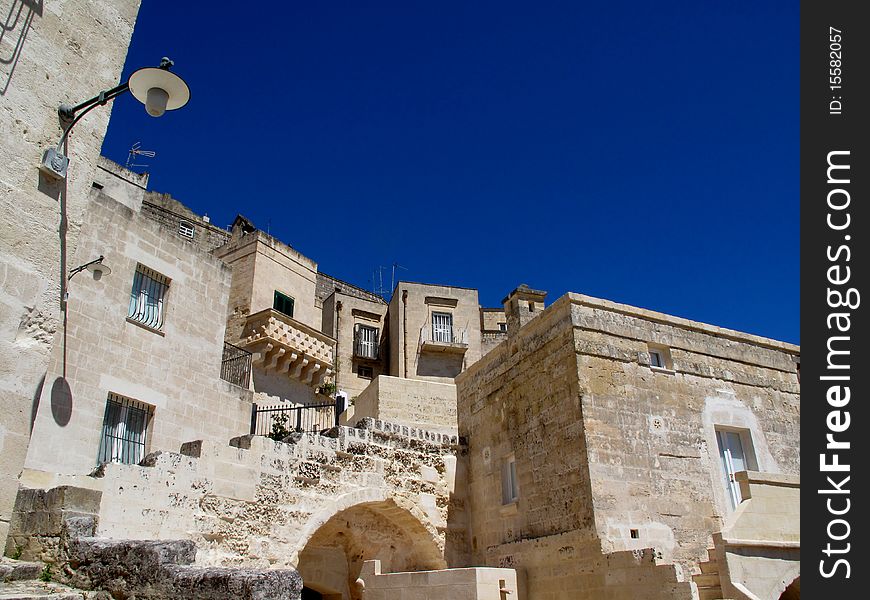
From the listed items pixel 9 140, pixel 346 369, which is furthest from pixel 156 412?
pixel 346 369

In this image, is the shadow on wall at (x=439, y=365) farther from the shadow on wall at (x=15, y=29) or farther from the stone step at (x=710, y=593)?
the shadow on wall at (x=15, y=29)

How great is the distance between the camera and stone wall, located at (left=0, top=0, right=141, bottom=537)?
16.3 ft

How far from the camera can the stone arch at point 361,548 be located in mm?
12938

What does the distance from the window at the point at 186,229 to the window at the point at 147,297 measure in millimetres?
Answer: 15768

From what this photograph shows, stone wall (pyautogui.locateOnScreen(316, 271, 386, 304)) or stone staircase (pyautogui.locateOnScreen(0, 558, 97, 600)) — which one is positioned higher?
stone wall (pyautogui.locateOnScreen(316, 271, 386, 304))

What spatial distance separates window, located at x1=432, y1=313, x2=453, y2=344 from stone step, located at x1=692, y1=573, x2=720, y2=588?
1936 cm

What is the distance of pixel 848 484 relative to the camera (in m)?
7.15

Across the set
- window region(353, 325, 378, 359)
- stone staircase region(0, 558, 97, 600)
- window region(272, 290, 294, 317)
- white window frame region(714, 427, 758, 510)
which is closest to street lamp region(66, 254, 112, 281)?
stone staircase region(0, 558, 97, 600)

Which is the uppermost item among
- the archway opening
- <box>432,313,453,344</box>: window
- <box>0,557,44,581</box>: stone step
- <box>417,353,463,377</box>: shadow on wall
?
<box>432,313,453,344</box>: window

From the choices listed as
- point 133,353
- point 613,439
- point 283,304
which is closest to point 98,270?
point 133,353

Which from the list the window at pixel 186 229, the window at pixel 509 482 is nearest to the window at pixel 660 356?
the window at pixel 509 482

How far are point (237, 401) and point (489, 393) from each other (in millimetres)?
4894

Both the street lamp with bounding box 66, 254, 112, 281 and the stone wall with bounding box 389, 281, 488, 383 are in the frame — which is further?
the stone wall with bounding box 389, 281, 488, 383

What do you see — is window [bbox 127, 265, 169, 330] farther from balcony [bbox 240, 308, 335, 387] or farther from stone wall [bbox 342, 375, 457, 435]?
balcony [bbox 240, 308, 335, 387]
